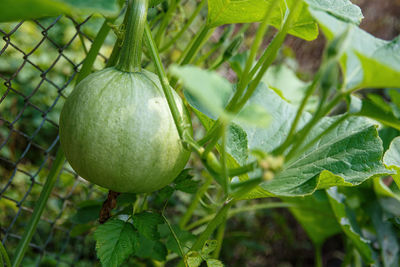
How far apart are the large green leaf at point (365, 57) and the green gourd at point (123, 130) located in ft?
0.87

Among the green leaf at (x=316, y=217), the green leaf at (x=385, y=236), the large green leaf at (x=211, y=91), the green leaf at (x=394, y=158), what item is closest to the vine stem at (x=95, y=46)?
the large green leaf at (x=211, y=91)

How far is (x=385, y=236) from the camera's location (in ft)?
3.66

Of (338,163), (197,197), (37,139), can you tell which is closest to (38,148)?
(37,139)

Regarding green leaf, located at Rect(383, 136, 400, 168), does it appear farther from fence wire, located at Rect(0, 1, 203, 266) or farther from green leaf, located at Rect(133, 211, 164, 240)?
fence wire, located at Rect(0, 1, 203, 266)

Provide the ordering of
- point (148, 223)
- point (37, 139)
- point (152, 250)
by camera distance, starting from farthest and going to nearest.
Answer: point (37, 139)
point (152, 250)
point (148, 223)

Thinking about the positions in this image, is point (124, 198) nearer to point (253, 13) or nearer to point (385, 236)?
point (253, 13)

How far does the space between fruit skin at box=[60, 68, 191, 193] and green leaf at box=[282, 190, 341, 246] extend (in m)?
0.67

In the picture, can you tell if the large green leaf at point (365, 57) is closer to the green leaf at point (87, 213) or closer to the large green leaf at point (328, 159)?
the large green leaf at point (328, 159)

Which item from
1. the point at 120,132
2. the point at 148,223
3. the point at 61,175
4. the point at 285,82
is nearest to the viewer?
the point at 120,132

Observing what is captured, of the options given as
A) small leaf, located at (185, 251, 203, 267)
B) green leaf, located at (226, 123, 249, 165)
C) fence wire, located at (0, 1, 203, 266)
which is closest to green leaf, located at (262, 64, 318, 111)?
fence wire, located at (0, 1, 203, 266)

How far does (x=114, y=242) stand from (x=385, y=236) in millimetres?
822

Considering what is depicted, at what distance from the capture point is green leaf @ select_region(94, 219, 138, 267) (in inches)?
25.2

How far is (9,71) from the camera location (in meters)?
1.51

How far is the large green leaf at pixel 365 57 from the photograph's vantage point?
42 cm
